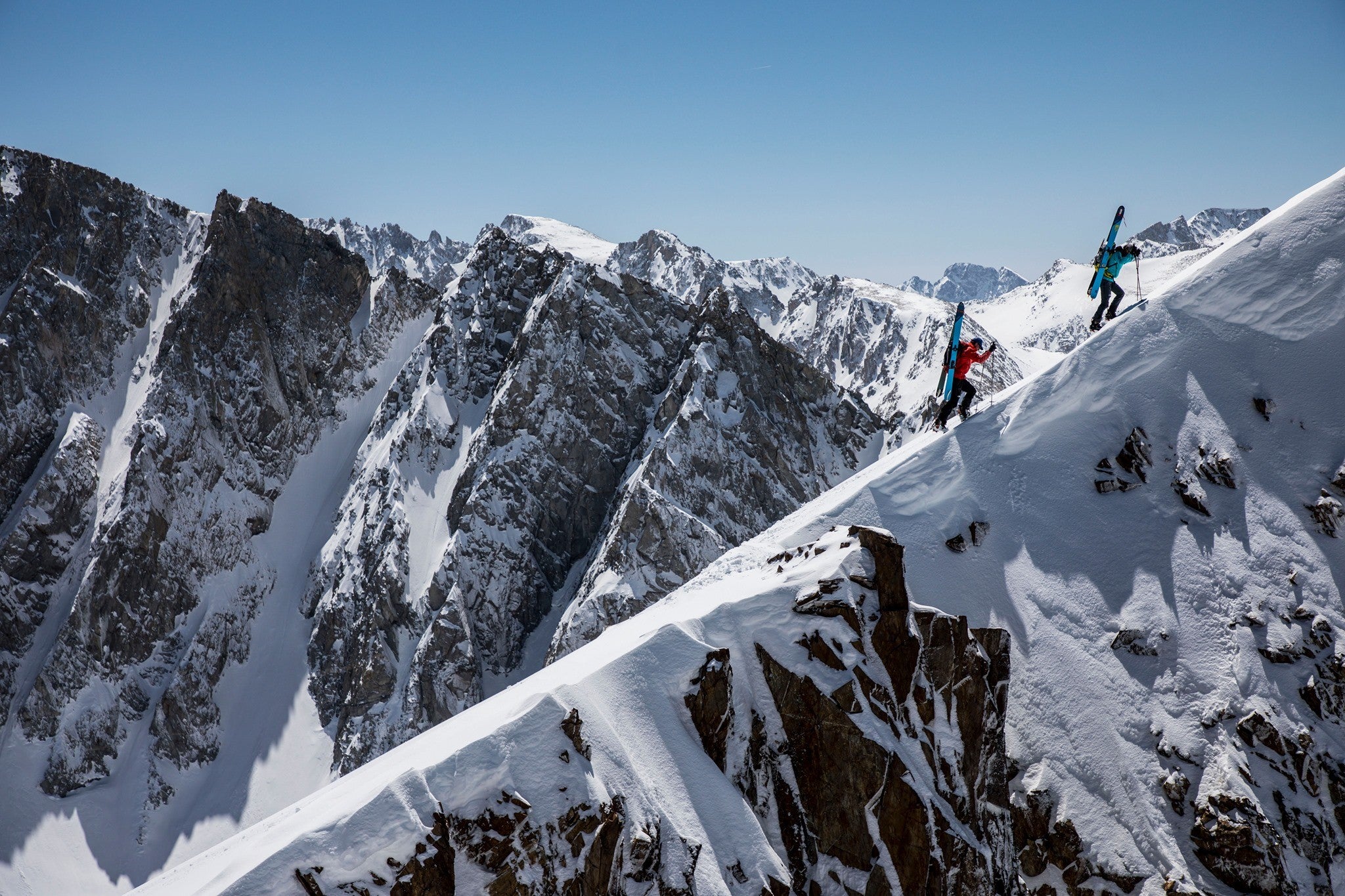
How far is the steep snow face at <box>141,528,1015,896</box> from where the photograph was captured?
64.7 ft

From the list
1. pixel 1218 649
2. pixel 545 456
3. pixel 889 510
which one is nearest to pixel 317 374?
pixel 545 456

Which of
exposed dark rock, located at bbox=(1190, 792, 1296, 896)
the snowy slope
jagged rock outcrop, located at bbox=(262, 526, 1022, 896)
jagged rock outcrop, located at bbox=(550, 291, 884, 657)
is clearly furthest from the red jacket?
jagged rock outcrop, located at bbox=(550, 291, 884, 657)

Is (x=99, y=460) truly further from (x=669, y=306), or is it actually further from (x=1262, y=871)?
(x=1262, y=871)

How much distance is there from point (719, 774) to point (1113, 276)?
26450mm

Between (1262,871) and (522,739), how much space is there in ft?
69.1

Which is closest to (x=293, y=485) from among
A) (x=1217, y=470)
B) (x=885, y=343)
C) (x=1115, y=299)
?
(x=1115, y=299)

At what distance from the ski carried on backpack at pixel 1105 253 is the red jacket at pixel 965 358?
18.8ft

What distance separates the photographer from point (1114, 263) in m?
32.8

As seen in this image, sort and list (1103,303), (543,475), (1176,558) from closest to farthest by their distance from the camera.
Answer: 1. (1176,558)
2. (1103,303)
3. (543,475)

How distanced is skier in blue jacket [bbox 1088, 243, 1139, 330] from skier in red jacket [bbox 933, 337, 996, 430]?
5.63 m

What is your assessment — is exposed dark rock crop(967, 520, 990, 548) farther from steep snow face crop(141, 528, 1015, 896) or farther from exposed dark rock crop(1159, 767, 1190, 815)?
exposed dark rock crop(1159, 767, 1190, 815)

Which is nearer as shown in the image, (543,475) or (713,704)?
(713,704)

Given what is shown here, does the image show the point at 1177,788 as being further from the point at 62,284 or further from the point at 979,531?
the point at 62,284

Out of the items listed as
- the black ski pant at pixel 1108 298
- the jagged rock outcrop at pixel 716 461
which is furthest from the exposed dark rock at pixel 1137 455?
the jagged rock outcrop at pixel 716 461
